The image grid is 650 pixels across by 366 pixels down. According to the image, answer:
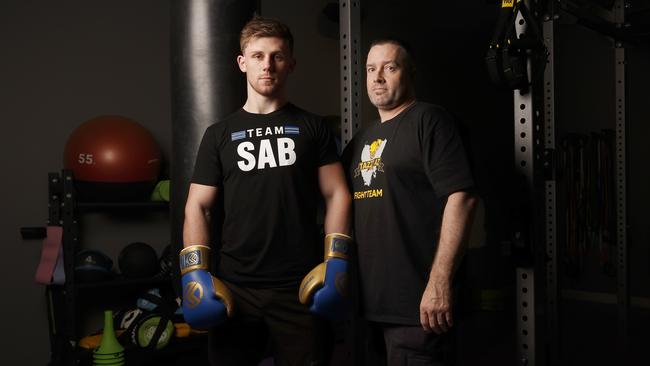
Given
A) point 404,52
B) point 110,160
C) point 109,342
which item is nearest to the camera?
point 404,52

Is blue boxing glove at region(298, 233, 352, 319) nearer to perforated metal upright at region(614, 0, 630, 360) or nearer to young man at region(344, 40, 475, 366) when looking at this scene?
young man at region(344, 40, 475, 366)

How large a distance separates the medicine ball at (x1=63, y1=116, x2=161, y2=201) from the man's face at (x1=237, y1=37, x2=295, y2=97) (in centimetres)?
180

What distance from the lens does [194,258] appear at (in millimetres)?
1647

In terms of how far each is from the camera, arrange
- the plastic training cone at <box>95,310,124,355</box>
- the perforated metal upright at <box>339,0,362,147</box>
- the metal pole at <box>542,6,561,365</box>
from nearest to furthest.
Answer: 1. the perforated metal upright at <box>339,0,362,147</box>
2. the metal pole at <box>542,6,561,365</box>
3. the plastic training cone at <box>95,310,124,355</box>

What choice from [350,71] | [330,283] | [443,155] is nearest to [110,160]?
[350,71]

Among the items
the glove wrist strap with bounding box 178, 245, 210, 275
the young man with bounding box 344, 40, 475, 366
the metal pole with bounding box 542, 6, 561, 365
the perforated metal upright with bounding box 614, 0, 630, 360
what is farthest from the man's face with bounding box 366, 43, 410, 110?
the perforated metal upright with bounding box 614, 0, 630, 360

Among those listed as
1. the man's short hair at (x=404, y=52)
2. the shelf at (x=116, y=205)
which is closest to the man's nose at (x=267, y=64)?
the man's short hair at (x=404, y=52)

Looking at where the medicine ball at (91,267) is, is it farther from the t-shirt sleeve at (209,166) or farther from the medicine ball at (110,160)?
the t-shirt sleeve at (209,166)

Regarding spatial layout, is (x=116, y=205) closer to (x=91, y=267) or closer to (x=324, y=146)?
(x=91, y=267)

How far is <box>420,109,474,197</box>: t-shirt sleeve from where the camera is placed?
5.18 ft

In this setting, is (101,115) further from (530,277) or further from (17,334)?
(530,277)

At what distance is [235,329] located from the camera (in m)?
1.70

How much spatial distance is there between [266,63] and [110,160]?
6.11ft

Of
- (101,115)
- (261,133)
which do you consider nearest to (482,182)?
(101,115)
